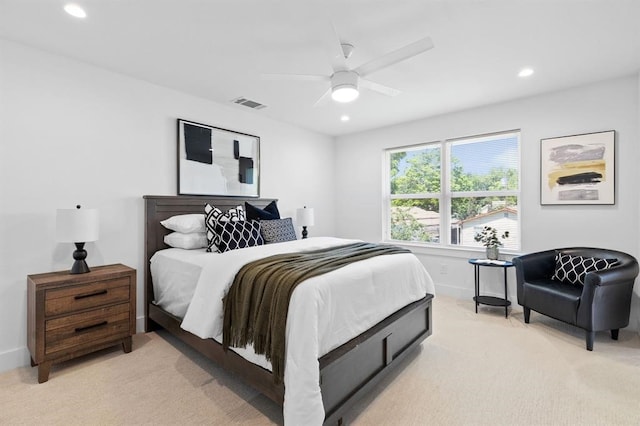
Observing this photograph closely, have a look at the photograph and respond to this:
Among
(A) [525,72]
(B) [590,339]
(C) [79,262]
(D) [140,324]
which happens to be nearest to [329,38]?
(A) [525,72]

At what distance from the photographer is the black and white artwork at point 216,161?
346cm

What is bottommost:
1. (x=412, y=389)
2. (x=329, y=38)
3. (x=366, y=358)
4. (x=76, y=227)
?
(x=412, y=389)

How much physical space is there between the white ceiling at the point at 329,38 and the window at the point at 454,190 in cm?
90

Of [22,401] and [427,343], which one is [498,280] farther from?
[22,401]

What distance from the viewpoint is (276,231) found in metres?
3.36

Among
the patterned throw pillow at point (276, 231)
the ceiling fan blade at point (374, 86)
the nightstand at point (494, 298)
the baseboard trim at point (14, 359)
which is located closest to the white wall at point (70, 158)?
the baseboard trim at point (14, 359)

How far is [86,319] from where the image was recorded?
94.0 inches

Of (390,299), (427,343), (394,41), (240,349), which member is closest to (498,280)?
(427,343)

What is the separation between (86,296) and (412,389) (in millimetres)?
2589

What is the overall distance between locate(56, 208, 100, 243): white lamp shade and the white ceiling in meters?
1.39

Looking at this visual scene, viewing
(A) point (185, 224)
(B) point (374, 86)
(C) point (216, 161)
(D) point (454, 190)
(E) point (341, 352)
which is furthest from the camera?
(D) point (454, 190)

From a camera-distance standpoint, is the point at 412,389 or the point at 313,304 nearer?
the point at 313,304

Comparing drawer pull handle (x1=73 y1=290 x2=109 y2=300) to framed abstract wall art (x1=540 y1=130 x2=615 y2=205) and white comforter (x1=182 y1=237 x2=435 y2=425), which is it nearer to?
white comforter (x1=182 y1=237 x2=435 y2=425)

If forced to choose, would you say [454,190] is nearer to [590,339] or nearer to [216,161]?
[590,339]
